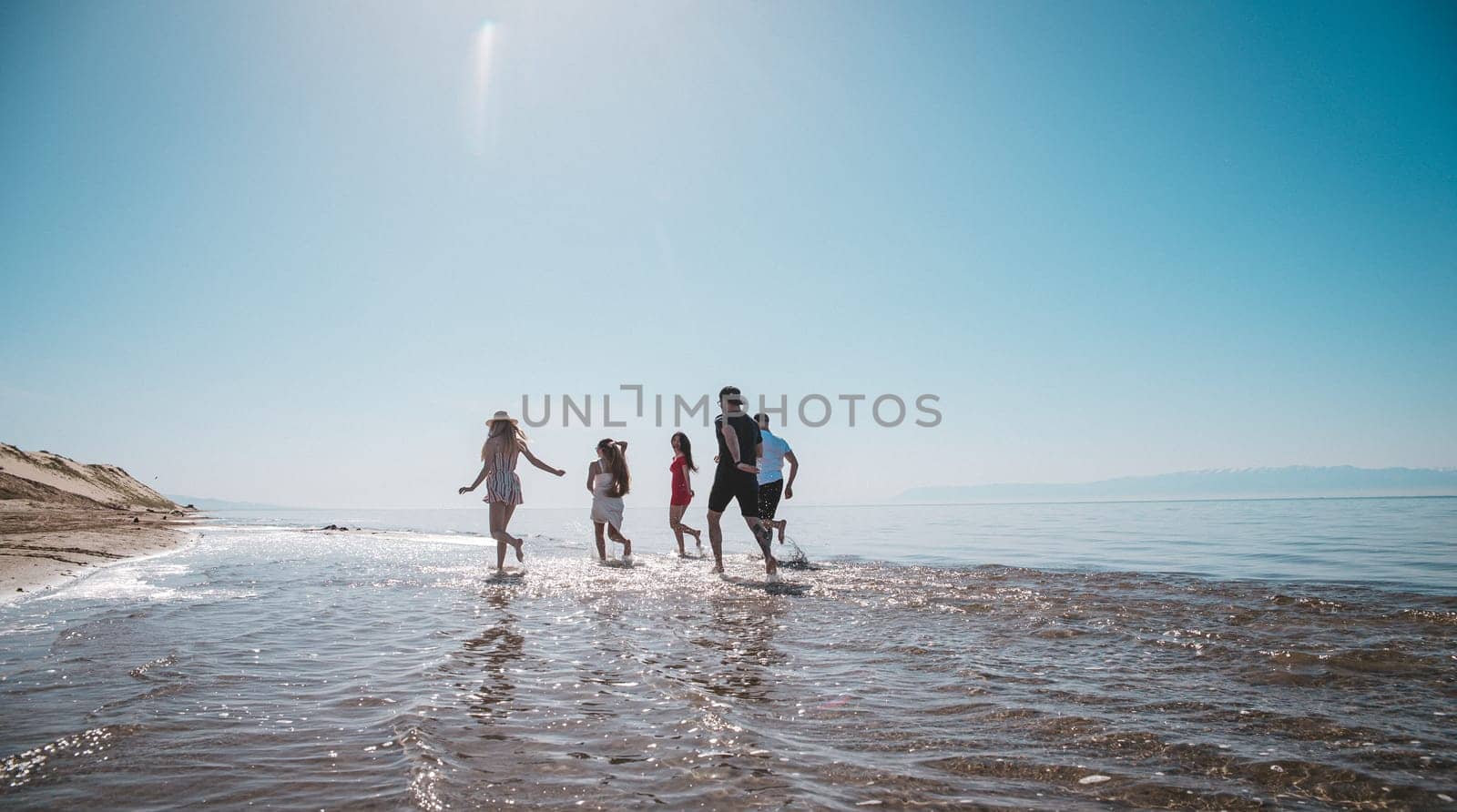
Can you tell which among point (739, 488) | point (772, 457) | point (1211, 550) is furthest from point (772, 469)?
point (1211, 550)

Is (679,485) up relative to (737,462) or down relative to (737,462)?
down

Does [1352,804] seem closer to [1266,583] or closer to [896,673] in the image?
[896,673]

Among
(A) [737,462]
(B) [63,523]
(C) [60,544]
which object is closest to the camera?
(A) [737,462]

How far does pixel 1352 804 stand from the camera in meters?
2.38

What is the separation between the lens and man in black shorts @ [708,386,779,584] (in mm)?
9781

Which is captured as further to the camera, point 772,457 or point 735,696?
point 772,457

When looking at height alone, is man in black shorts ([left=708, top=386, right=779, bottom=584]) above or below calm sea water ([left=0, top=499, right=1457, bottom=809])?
above

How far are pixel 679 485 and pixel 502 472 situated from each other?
369cm

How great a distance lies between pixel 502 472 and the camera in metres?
10.7

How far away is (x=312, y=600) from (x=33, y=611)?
6.66ft

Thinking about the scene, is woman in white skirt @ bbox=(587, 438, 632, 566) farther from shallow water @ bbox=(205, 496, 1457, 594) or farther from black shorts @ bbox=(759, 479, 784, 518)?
shallow water @ bbox=(205, 496, 1457, 594)

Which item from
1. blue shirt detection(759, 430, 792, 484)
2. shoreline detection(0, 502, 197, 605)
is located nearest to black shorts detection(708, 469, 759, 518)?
blue shirt detection(759, 430, 792, 484)

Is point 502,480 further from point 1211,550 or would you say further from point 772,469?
point 1211,550

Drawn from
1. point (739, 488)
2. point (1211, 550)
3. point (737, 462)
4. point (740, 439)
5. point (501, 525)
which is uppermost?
point (740, 439)
